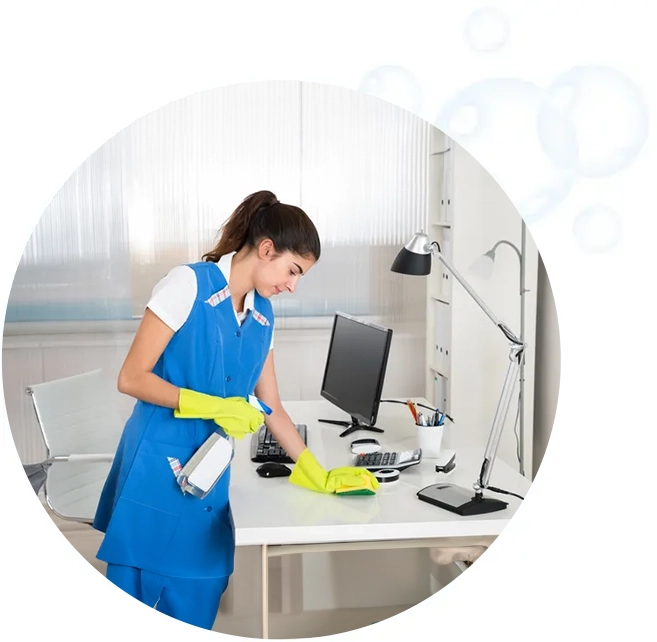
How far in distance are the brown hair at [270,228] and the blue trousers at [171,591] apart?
659mm

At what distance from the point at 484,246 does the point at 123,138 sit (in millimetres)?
1388

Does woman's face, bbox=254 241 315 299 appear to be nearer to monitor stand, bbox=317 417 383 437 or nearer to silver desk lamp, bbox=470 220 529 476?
monitor stand, bbox=317 417 383 437

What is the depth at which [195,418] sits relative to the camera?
162cm

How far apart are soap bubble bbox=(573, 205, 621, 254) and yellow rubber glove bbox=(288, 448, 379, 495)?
70 centimetres

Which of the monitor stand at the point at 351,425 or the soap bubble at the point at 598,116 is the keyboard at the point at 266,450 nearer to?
the monitor stand at the point at 351,425

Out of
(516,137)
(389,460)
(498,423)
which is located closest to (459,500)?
(498,423)

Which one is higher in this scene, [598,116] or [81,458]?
[598,116]

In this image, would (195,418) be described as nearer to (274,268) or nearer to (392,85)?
(274,268)

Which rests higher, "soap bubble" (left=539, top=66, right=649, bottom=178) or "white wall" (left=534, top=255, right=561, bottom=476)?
"soap bubble" (left=539, top=66, right=649, bottom=178)

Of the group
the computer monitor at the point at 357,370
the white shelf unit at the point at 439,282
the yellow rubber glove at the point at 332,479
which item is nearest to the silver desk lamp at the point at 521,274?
the white shelf unit at the point at 439,282

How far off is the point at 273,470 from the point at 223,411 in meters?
0.27

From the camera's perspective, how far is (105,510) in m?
1.74

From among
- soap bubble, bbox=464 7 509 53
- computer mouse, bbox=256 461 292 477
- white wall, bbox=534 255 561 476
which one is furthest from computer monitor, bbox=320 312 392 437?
white wall, bbox=534 255 561 476

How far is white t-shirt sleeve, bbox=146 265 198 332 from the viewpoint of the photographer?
1536mm
